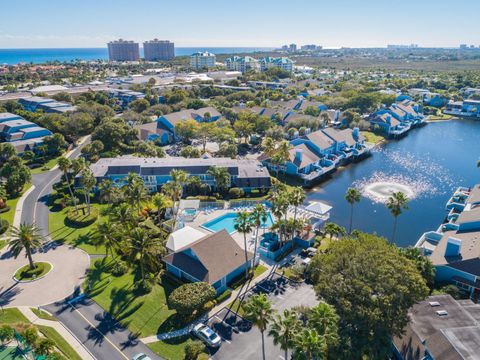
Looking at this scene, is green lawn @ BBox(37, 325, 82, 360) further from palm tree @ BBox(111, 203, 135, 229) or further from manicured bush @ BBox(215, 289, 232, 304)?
manicured bush @ BBox(215, 289, 232, 304)

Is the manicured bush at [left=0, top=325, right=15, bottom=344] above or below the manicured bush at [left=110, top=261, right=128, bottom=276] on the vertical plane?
above

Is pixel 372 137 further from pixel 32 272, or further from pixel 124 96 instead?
pixel 124 96

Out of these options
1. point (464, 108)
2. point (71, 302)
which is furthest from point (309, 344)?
point (464, 108)

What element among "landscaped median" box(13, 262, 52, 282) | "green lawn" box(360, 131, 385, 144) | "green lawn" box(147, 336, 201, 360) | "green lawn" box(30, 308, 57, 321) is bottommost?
"green lawn" box(147, 336, 201, 360)

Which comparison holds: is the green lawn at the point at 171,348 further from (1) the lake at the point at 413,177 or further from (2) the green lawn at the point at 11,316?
(1) the lake at the point at 413,177

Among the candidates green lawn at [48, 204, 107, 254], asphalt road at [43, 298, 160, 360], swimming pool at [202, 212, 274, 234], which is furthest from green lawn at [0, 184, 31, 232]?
swimming pool at [202, 212, 274, 234]

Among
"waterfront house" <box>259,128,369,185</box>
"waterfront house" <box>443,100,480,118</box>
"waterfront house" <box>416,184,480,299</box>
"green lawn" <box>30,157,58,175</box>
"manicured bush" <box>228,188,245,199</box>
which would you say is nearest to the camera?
"waterfront house" <box>416,184,480,299</box>
